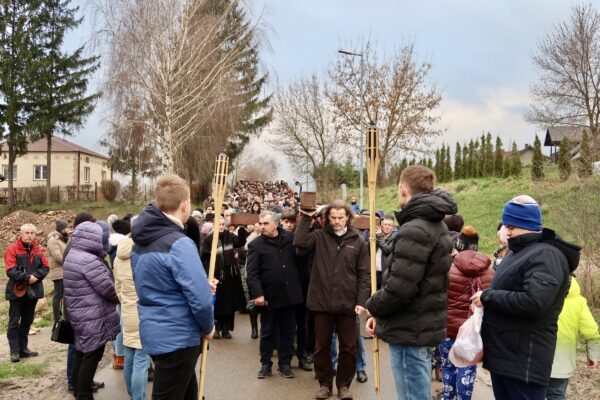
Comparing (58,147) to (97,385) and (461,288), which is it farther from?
(461,288)

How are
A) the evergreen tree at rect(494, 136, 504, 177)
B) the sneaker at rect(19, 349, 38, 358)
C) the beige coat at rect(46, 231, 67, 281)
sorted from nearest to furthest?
the sneaker at rect(19, 349, 38, 358) < the beige coat at rect(46, 231, 67, 281) < the evergreen tree at rect(494, 136, 504, 177)

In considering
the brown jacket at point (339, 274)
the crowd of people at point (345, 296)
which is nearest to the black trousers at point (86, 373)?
the crowd of people at point (345, 296)

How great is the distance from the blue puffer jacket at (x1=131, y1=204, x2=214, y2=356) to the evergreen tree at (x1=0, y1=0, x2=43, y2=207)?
120 ft

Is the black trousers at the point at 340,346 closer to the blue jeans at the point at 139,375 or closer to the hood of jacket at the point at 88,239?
the blue jeans at the point at 139,375

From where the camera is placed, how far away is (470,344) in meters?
3.72

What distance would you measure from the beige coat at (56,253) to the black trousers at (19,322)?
25.1 inches

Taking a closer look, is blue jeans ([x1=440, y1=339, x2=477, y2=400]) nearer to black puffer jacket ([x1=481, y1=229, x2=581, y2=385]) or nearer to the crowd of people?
the crowd of people

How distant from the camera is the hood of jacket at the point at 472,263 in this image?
17.2 ft

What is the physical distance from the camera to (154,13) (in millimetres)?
22062

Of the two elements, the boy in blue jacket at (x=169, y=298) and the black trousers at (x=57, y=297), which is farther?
the black trousers at (x=57, y=297)

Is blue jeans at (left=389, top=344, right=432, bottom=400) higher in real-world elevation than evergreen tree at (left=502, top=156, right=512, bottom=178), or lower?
lower

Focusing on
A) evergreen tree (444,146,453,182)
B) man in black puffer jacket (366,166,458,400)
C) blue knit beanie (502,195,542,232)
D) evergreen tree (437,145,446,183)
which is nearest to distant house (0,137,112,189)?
evergreen tree (437,145,446,183)

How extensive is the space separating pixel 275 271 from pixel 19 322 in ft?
12.0

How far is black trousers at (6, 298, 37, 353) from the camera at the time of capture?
756cm
